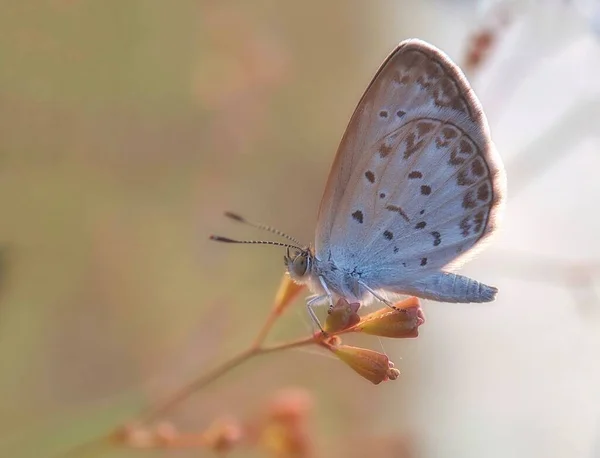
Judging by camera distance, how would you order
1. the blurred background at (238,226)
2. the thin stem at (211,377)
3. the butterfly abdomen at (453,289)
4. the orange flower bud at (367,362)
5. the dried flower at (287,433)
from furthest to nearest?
the blurred background at (238,226), the dried flower at (287,433), the butterfly abdomen at (453,289), the thin stem at (211,377), the orange flower bud at (367,362)

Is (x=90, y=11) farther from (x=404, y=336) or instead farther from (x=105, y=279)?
(x=404, y=336)

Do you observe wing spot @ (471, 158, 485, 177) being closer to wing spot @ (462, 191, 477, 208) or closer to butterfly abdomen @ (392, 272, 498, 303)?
wing spot @ (462, 191, 477, 208)

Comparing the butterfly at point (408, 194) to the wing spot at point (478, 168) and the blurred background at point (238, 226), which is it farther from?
the blurred background at point (238, 226)

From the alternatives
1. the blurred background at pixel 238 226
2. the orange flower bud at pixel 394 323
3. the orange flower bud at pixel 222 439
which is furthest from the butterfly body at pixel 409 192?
the blurred background at pixel 238 226

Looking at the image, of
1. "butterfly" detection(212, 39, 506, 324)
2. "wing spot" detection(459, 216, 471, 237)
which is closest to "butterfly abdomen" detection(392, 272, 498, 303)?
"butterfly" detection(212, 39, 506, 324)

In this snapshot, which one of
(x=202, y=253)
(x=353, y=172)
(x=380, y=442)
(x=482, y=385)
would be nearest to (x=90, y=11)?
(x=202, y=253)
